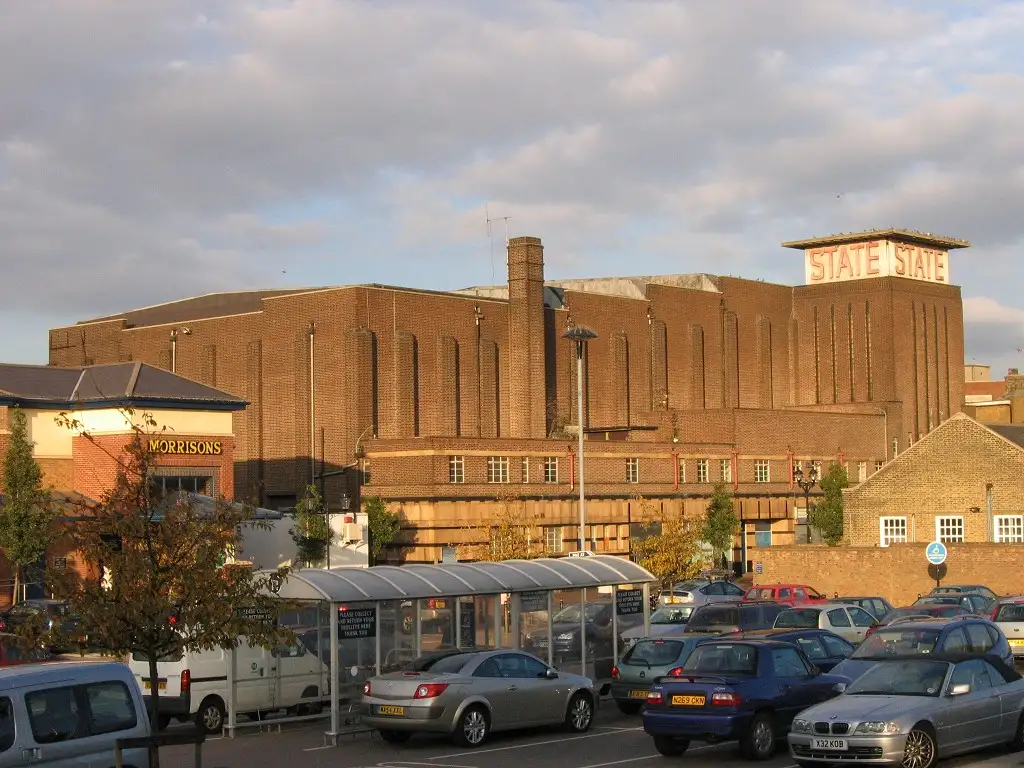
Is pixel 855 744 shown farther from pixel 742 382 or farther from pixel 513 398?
pixel 742 382

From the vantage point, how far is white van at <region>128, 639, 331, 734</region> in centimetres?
2408

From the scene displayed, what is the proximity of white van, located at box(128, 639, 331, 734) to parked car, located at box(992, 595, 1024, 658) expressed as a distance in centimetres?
1698

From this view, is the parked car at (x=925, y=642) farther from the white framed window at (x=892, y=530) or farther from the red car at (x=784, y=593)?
the white framed window at (x=892, y=530)

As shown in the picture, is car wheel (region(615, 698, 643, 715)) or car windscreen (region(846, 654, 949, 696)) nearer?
car windscreen (region(846, 654, 949, 696))

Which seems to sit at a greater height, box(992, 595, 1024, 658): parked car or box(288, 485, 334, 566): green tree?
box(288, 485, 334, 566): green tree

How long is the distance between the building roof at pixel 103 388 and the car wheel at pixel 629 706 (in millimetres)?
30155

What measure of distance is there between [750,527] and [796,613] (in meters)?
49.7

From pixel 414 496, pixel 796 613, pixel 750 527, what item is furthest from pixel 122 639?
pixel 750 527

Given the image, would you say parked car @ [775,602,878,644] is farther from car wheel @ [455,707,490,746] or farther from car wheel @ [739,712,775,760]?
car wheel @ [739,712,775,760]

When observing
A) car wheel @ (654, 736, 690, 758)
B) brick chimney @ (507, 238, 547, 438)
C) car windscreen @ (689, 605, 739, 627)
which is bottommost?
car wheel @ (654, 736, 690, 758)

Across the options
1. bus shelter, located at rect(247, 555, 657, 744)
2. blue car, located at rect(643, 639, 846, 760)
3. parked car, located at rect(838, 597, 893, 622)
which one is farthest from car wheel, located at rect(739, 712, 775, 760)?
parked car, located at rect(838, 597, 893, 622)

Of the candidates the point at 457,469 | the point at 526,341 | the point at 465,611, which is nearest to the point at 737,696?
the point at 465,611

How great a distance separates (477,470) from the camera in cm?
7044

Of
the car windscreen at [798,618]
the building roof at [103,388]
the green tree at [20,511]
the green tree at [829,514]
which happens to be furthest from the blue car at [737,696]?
the green tree at [829,514]
